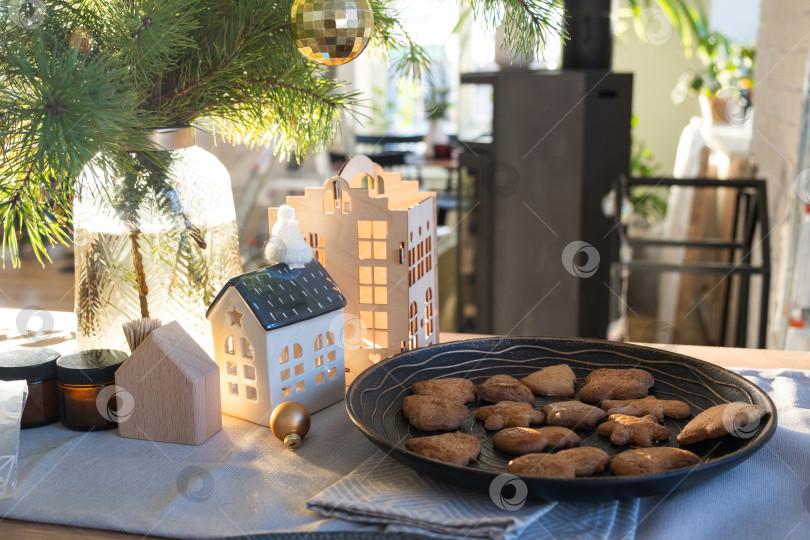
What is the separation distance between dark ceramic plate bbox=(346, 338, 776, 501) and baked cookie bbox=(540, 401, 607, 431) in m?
0.01

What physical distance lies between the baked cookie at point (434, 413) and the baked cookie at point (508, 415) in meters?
0.02

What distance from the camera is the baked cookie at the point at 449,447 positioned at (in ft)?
2.20

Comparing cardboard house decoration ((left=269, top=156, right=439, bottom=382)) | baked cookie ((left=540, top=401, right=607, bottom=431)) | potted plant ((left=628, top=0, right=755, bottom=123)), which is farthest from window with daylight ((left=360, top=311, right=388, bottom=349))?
potted plant ((left=628, top=0, right=755, bottom=123))

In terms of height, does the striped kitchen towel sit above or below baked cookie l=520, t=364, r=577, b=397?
below

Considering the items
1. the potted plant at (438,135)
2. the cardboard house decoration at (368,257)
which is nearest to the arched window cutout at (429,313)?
the cardboard house decoration at (368,257)

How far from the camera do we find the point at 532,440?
2.31 ft

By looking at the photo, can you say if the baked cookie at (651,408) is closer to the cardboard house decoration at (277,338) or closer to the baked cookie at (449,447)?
the baked cookie at (449,447)

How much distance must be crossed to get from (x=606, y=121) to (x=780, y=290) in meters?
0.69

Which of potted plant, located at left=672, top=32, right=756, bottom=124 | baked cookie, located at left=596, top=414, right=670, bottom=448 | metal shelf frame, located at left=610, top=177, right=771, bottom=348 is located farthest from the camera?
potted plant, located at left=672, top=32, right=756, bottom=124

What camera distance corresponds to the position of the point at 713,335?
3.05m

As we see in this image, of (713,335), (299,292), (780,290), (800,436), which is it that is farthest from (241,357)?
(713,335)

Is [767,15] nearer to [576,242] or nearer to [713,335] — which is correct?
[576,242]

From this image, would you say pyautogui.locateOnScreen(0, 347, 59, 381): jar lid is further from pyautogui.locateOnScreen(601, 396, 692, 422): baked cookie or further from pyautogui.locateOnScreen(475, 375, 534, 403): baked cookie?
pyautogui.locateOnScreen(601, 396, 692, 422): baked cookie

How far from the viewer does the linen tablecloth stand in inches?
25.0
